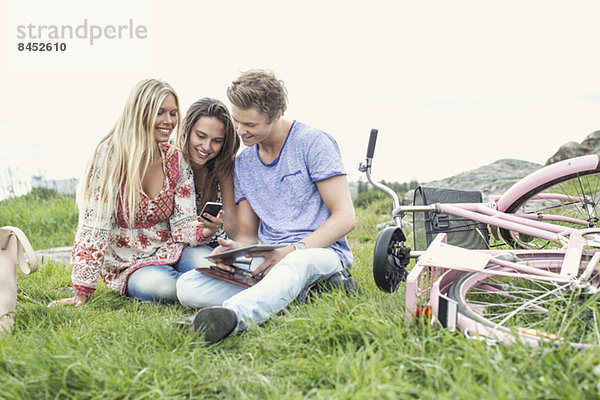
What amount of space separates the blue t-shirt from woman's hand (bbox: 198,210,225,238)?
222mm

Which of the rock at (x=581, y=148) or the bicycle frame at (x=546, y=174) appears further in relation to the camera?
the rock at (x=581, y=148)

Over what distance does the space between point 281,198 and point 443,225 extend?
3.23 ft

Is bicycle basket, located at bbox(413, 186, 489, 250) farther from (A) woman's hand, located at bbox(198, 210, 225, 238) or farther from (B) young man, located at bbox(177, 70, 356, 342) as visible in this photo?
(A) woman's hand, located at bbox(198, 210, 225, 238)

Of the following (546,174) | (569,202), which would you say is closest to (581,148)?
(569,202)

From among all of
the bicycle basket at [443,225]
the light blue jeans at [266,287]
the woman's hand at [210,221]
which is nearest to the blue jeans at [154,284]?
the light blue jeans at [266,287]

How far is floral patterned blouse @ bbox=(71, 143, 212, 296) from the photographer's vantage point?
3.23m

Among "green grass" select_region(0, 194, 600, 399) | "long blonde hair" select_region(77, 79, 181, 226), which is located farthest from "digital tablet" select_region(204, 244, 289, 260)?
"long blonde hair" select_region(77, 79, 181, 226)

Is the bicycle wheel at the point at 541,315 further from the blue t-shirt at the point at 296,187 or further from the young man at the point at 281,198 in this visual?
the blue t-shirt at the point at 296,187

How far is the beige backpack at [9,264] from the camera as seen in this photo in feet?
8.31

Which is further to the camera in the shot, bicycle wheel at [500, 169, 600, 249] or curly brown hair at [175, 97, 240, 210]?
curly brown hair at [175, 97, 240, 210]

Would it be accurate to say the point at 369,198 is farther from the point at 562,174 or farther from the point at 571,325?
the point at 571,325

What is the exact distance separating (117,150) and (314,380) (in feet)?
6.34

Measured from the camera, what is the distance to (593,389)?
1.47 m

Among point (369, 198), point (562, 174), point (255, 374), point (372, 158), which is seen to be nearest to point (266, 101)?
point (372, 158)
